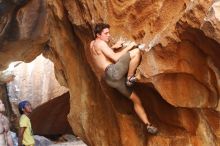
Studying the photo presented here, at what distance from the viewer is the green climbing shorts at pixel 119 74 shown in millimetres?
6348

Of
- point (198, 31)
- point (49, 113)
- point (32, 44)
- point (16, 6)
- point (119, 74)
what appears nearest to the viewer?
point (198, 31)

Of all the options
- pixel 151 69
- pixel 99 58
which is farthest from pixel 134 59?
pixel 99 58

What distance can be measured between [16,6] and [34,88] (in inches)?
205

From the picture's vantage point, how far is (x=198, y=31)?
5.59 meters

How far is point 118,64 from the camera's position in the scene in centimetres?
636

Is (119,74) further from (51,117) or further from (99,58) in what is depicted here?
(51,117)

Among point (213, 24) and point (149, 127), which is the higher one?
point (213, 24)

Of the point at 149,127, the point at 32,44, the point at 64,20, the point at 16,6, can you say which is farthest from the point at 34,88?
the point at 149,127

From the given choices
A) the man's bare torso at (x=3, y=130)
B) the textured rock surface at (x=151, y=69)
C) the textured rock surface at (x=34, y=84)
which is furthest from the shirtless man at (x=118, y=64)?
the textured rock surface at (x=34, y=84)

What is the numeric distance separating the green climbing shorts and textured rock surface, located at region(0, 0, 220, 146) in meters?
0.23

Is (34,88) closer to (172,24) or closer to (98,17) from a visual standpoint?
(98,17)

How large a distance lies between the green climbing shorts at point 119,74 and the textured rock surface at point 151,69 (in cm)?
23

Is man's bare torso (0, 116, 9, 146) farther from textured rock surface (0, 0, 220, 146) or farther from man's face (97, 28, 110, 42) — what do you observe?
man's face (97, 28, 110, 42)

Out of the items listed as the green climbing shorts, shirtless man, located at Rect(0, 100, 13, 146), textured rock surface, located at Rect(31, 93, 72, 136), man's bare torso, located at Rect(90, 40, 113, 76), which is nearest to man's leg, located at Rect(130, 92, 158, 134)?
the green climbing shorts
